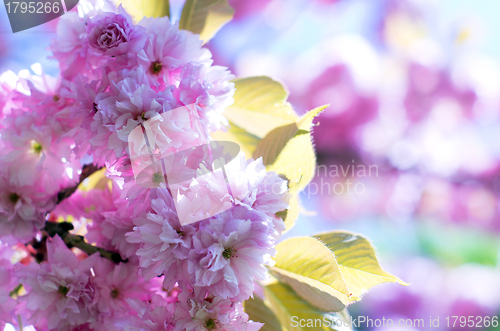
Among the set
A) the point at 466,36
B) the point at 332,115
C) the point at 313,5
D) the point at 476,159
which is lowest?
the point at 476,159

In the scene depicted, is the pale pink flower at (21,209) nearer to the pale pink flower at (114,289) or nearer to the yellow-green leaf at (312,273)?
the pale pink flower at (114,289)

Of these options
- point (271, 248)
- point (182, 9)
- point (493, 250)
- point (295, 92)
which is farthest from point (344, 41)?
point (493, 250)

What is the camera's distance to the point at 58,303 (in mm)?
294

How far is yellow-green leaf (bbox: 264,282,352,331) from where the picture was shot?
303 millimetres

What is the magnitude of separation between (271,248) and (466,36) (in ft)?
4.26

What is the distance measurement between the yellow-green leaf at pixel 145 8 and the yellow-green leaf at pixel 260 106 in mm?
97

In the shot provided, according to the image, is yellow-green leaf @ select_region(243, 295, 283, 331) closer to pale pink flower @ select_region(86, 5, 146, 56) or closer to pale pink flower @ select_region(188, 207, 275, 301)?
pale pink flower @ select_region(188, 207, 275, 301)

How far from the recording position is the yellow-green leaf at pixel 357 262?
278 millimetres

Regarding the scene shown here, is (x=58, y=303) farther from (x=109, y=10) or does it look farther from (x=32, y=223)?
(x=109, y=10)

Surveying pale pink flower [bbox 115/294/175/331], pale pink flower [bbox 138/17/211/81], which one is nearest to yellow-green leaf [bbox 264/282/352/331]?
pale pink flower [bbox 115/294/175/331]

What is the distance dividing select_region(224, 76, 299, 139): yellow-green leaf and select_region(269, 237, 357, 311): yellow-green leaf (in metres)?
0.12

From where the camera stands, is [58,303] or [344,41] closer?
[58,303]

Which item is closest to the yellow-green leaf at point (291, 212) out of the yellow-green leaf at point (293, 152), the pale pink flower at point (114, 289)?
the yellow-green leaf at point (293, 152)

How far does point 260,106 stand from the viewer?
0.36 metres
